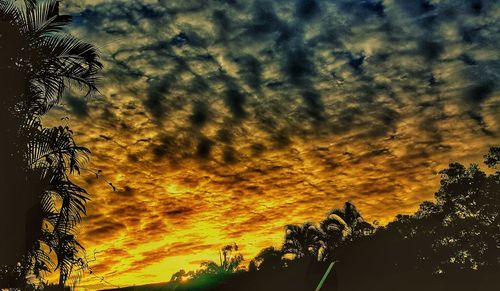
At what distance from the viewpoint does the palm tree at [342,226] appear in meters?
41.9

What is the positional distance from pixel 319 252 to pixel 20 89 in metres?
35.9

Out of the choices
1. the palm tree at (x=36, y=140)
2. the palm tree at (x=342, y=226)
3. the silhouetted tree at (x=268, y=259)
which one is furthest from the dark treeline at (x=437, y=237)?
A: the palm tree at (x=36, y=140)

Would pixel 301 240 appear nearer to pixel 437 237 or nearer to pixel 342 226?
pixel 342 226

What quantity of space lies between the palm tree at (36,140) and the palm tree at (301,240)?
36.8 metres

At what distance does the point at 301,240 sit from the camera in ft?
150

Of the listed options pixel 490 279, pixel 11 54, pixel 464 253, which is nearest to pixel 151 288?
pixel 11 54

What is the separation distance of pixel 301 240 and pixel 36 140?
3990 cm

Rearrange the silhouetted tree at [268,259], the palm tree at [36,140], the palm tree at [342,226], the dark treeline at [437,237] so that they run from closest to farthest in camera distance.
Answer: the palm tree at [36,140] → the dark treeline at [437,237] → the palm tree at [342,226] → the silhouetted tree at [268,259]

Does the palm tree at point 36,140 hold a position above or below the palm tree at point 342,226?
below

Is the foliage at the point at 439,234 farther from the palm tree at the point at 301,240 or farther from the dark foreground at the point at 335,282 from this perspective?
the dark foreground at the point at 335,282

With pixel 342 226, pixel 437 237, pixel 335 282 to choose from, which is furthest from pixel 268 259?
pixel 335 282

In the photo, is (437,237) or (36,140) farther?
(437,237)

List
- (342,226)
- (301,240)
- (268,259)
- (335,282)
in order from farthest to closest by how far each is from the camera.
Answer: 1. (268,259)
2. (301,240)
3. (342,226)
4. (335,282)

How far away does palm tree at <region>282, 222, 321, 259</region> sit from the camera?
44.0m
